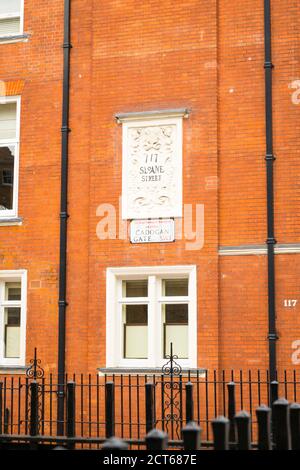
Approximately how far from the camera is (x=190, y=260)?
13008 mm

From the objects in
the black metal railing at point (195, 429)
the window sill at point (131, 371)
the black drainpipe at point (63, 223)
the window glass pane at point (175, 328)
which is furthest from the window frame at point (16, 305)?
the black metal railing at point (195, 429)

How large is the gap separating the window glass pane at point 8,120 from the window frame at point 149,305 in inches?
138

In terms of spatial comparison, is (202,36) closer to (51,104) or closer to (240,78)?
(240,78)

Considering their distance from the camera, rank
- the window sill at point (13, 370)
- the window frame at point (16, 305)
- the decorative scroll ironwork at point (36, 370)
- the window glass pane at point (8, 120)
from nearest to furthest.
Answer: the decorative scroll ironwork at point (36, 370)
the window sill at point (13, 370)
the window frame at point (16, 305)
the window glass pane at point (8, 120)

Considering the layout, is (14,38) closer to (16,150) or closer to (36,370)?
(16,150)

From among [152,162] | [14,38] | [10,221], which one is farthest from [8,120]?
[152,162]

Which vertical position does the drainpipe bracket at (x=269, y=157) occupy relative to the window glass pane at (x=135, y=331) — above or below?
above

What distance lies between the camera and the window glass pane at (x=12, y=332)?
46.5ft

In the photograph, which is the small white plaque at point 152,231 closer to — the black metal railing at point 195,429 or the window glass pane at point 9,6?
the window glass pane at point 9,6

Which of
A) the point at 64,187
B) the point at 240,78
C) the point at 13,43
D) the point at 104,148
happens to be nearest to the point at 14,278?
the point at 64,187

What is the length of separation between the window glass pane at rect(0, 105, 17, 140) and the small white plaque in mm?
3226

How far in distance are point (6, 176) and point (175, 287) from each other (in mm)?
4025

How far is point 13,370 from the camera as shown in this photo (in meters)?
13.7

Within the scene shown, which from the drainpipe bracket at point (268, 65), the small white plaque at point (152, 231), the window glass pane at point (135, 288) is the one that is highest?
the drainpipe bracket at point (268, 65)
